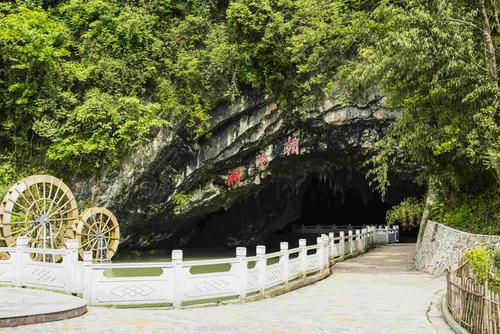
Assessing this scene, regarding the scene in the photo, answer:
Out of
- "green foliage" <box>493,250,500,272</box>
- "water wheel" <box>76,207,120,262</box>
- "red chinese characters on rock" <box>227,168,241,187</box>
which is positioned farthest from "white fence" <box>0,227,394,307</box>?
"red chinese characters on rock" <box>227,168,241,187</box>

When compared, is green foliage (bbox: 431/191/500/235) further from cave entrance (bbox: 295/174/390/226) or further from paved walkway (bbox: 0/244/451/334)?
cave entrance (bbox: 295/174/390/226)

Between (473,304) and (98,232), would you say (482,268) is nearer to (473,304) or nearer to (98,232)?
(473,304)

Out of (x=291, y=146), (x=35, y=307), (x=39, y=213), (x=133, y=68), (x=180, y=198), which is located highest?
(x=133, y=68)

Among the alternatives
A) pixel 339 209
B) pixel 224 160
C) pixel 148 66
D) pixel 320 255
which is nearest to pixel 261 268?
pixel 320 255

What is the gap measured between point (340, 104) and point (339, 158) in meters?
5.46

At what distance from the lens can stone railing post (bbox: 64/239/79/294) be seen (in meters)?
10.8

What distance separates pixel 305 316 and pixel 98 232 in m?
14.5

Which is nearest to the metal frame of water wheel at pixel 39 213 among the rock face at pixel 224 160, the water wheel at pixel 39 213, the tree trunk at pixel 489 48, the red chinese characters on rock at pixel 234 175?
the water wheel at pixel 39 213

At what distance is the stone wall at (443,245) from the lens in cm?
1361

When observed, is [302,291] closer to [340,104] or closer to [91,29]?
[340,104]

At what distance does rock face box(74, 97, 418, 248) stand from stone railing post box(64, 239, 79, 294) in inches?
455

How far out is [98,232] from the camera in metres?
22.0

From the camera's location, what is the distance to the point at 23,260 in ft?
40.0

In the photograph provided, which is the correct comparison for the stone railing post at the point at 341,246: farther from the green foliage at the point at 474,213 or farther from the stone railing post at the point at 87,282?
the stone railing post at the point at 87,282
